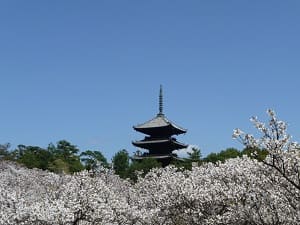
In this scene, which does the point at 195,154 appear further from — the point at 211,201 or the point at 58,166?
the point at 211,201

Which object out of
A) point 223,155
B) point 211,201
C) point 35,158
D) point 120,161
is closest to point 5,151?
point 35,158

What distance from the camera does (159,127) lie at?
2398 inches

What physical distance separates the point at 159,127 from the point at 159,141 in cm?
176

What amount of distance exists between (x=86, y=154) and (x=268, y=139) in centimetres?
4432

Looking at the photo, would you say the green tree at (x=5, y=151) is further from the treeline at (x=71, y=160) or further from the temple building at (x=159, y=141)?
the temple building at (x=159, y=141)

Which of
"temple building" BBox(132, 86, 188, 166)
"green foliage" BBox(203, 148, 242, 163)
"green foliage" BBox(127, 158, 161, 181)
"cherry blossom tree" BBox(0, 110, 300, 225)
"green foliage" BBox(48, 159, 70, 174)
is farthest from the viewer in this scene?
"temple building" BBox(132, 86, 188, 166)

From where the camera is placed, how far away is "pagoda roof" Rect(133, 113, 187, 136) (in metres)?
60.9

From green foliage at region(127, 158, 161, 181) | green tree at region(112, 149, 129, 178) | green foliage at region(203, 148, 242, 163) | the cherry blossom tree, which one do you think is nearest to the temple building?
green tree at region(112, 149, 129, 178)

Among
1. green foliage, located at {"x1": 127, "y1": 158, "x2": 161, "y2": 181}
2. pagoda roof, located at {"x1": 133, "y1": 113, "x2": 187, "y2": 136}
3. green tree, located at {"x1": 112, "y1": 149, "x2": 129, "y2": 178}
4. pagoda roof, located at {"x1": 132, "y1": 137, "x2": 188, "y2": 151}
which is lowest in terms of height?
green foliage, located at {"x1": 127, "y1": 158, "x2": 161, "y2": 181}

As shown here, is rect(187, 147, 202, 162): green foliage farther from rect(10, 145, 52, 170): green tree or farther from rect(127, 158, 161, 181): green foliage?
rect(10, 145, 52, 170): green tree

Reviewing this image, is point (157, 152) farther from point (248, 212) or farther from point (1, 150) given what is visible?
point (248, 212)

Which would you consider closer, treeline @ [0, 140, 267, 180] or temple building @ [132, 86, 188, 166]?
treeline @ [0, 140, 267, 180]

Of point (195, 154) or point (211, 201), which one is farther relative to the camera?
point (195, 154)

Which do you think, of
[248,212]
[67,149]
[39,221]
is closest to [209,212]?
[248,212]
